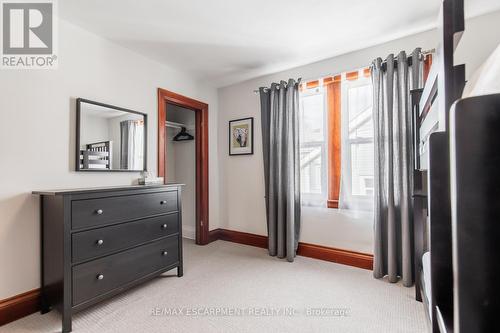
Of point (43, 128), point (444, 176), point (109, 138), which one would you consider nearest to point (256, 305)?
point (444, 176)

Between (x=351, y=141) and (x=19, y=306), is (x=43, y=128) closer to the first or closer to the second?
(x=19, y=306)

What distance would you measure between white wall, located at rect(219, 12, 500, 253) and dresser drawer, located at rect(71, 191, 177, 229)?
125 cm

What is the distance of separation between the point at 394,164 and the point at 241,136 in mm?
1905

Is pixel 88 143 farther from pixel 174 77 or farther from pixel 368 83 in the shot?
pixel 368 83

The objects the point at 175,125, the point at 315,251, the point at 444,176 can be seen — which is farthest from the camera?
the point at 175,125

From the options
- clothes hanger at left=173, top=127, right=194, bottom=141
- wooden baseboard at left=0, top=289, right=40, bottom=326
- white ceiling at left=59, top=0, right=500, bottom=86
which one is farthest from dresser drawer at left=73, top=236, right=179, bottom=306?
white ceiling at left=59, top=0, right=500, bottom=86

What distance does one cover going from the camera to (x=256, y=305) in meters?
1.87

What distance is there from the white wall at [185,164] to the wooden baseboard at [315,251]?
532mm

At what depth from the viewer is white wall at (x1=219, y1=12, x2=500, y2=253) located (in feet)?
6.70

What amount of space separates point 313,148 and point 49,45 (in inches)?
104

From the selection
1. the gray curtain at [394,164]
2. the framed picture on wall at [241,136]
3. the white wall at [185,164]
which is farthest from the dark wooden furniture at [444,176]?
the white wall at [185,164]

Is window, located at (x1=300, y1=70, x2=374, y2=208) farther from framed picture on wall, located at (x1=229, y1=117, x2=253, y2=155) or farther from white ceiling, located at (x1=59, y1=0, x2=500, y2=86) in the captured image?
framed picture on wall, located at (x1=229, y1=117, x2=253, y2=155)

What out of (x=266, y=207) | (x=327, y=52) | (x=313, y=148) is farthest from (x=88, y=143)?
(x=327, y=52)

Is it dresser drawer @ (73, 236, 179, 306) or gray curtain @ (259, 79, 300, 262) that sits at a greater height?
gray curtain @ (259, 79, 300, 262)
